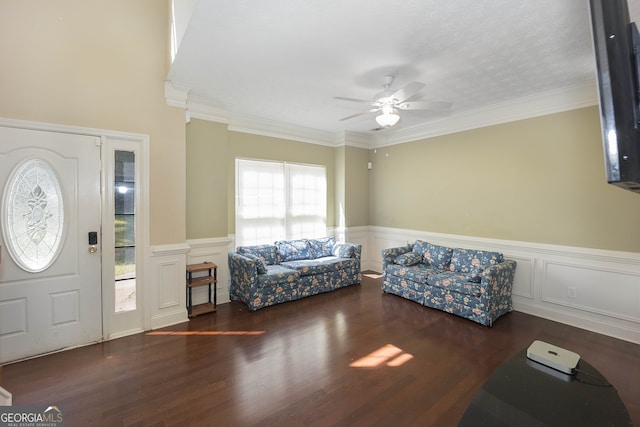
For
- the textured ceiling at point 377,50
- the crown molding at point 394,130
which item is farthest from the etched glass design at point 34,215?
the textured ceiling at point 377,50

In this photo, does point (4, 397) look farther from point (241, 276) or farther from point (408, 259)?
point (408, 259)

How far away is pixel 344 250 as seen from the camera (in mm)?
5223

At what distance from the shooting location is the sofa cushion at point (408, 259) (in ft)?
15.1

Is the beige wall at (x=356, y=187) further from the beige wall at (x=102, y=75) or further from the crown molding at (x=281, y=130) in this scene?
the beige wall at (x=102, y=75)

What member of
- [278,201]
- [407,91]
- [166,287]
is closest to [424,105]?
[407,91]

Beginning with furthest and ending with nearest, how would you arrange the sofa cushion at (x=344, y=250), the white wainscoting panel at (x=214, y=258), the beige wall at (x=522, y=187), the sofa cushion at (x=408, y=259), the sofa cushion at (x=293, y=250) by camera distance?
1. the sofa cushion at (x=344, y=250)
2. the sofa cushion at (x=293, y=250)
3. the sofa cushion at (x=408, y=259)
4. the white wainscoting panel at (x=214, y=258)
5. the beige wall at (x=522, y=187)

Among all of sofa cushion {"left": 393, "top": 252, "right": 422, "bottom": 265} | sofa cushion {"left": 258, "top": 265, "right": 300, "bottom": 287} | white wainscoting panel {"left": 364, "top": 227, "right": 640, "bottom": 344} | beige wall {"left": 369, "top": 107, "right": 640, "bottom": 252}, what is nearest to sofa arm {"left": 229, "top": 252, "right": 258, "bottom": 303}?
sofa cushion {"left": 258, "top": 265, "right": 300, "bottom": 287}

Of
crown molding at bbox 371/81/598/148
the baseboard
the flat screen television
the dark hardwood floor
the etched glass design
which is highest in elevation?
crown molding at bbox 371/81/598/148

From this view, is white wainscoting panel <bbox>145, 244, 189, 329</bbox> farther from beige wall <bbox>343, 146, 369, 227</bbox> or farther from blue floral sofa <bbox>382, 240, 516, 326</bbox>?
beige wall <bbox>343, 146, 369, 227</bbox>

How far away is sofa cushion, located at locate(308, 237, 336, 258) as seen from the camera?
17.3ft

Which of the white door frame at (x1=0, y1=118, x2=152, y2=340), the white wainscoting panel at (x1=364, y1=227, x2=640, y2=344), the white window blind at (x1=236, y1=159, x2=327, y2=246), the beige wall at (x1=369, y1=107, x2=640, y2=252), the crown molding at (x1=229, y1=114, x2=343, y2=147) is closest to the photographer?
the white door frame at (x1=0, y1=118, x2=152, y2=340)

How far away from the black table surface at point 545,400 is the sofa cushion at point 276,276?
319 centimetres

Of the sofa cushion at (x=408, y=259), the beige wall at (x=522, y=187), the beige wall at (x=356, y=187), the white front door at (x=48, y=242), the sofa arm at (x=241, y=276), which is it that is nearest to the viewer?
the white front door at (x=48, y=242)

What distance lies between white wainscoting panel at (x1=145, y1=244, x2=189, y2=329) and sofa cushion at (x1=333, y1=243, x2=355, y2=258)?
2.63 metres
